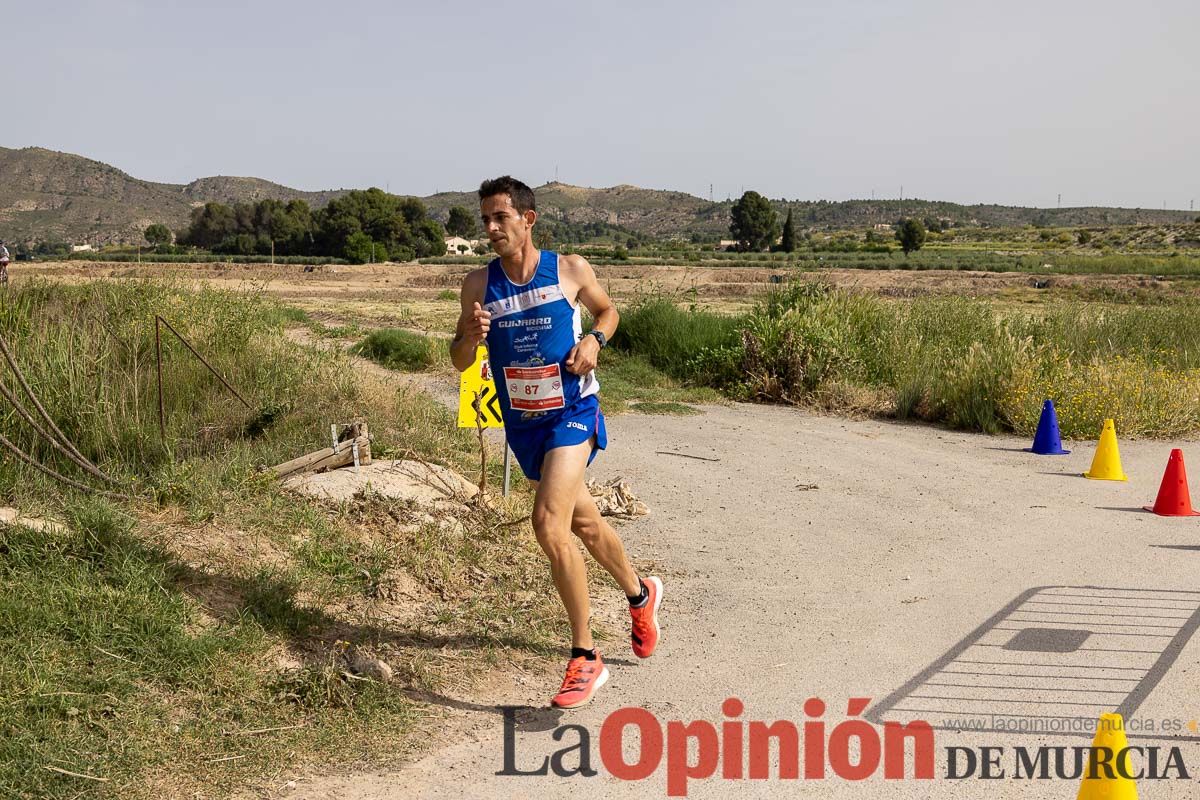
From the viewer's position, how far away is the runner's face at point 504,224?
5.05 metres

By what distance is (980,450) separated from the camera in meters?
11.7

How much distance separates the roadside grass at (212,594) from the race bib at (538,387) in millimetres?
1327

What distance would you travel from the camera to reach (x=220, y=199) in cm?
19300

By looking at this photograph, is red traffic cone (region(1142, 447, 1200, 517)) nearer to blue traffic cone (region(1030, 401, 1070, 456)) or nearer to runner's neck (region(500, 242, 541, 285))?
blue traffic cone (region(1030, 401, 1070, 456))

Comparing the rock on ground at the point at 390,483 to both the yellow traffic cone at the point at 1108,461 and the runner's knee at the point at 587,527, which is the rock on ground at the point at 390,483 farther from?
the yellow traffic cone at the point at 1108,461

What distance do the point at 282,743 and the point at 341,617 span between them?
1292 millimetres

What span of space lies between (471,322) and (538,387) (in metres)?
0.42

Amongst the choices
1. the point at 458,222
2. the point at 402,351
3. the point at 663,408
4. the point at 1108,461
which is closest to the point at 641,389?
the point at 663,408

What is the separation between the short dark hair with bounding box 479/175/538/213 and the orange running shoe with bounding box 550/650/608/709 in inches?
82.5

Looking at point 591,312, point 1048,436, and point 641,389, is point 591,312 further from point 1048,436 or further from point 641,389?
point 641,389

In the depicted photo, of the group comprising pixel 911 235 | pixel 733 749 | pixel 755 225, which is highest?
pixel 755 225

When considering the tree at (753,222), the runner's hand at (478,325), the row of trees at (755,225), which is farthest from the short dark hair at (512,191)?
the tree at (753,222)

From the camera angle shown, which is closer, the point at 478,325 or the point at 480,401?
the point at 478,325

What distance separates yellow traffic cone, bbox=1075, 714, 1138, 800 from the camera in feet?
11.1
